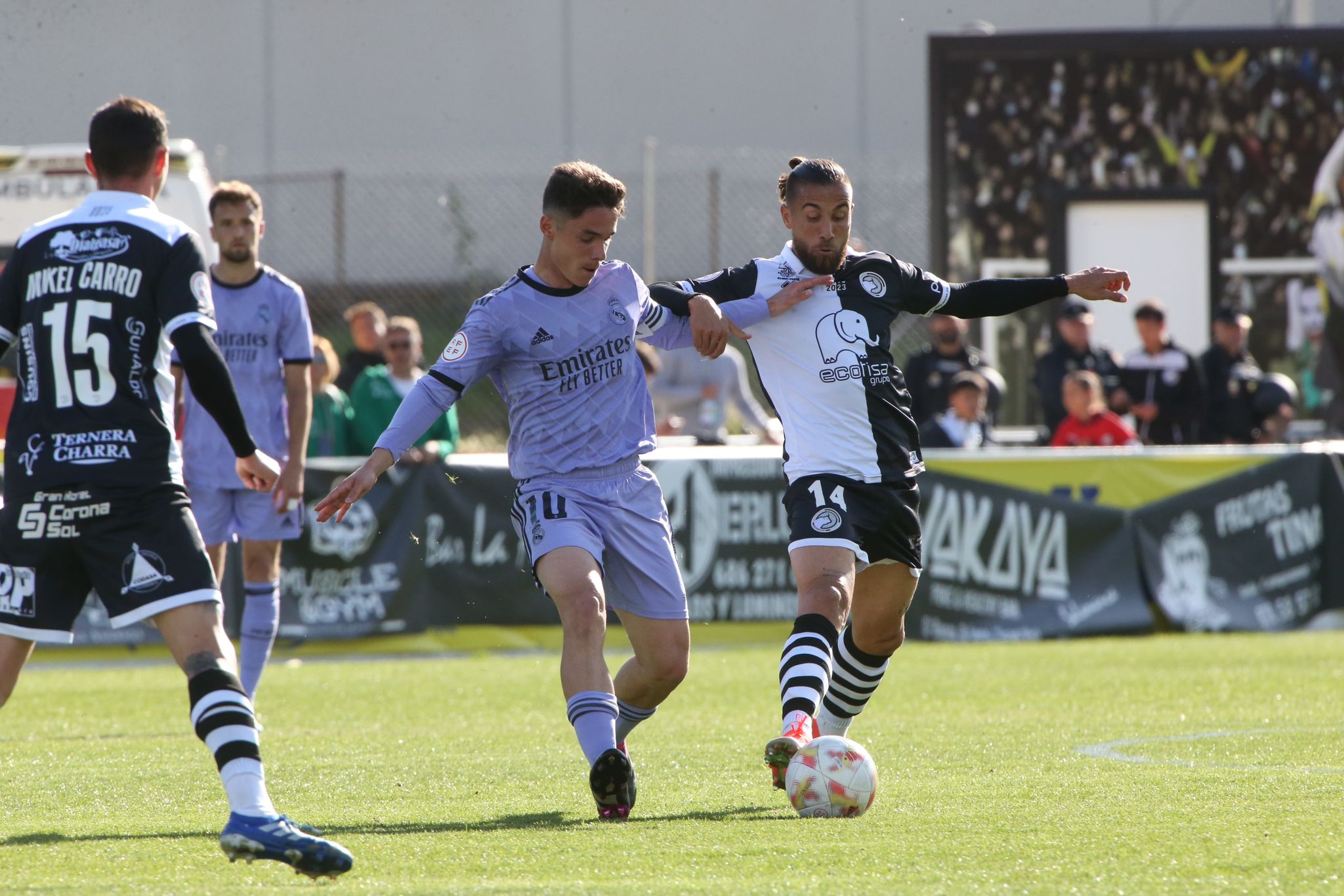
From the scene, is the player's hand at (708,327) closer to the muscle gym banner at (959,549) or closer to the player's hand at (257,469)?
the player's hand at (257,469)

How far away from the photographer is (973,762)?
20.8 ft

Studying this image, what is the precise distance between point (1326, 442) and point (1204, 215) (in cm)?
331

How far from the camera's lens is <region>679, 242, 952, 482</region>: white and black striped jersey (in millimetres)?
5816

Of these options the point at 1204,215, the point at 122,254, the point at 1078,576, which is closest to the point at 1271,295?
the point at 1204,215

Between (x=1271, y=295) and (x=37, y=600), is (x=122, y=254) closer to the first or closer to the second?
(x=37, y=600)

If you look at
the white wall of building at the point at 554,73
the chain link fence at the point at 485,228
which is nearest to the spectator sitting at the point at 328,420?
the chain link fence at the point at 485,228

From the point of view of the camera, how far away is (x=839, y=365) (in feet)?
19.3

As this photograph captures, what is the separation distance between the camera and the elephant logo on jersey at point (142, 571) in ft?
14.4

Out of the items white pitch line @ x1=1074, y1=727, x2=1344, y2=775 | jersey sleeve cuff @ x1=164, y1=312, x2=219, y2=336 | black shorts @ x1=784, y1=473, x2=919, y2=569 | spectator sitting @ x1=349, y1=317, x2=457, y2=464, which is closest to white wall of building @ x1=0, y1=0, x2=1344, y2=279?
spectator sitting @ x1=349, y1=317, x2=457, y2=464

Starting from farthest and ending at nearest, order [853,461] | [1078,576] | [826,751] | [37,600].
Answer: [1078,576] < [853,461] < [826,751] < [37,600]

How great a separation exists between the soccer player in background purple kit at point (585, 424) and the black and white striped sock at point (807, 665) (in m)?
0.38

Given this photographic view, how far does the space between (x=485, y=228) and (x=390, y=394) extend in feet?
16.8

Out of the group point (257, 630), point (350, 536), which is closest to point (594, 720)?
point (257, 630)

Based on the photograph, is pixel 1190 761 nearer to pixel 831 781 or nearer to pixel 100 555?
pixel 831 781
